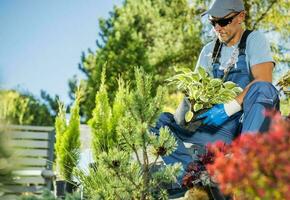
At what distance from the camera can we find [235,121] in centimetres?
335

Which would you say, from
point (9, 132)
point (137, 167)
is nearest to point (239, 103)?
point (137, 167)

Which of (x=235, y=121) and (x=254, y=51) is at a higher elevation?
(x=254, y=51)

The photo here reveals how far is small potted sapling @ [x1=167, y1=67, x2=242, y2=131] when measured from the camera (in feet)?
10.6

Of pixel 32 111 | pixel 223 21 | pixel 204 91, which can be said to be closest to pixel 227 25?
pixel 223 21

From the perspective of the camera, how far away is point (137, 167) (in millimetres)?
2625

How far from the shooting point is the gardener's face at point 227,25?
3.50 metres

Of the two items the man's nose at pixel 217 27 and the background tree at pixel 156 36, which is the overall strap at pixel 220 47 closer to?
the man's nose at pixel 217 27

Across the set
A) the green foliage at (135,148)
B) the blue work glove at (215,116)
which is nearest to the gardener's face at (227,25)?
the blue work glove at (215,116)

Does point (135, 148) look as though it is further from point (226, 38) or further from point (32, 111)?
point (32, 111)

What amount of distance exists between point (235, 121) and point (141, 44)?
14.8 meters

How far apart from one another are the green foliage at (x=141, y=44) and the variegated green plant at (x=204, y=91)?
11.3 meters

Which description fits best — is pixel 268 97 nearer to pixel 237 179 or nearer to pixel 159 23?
pixel 237 179

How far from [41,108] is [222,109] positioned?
18938 millimetres

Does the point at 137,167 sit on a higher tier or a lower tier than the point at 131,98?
lower
